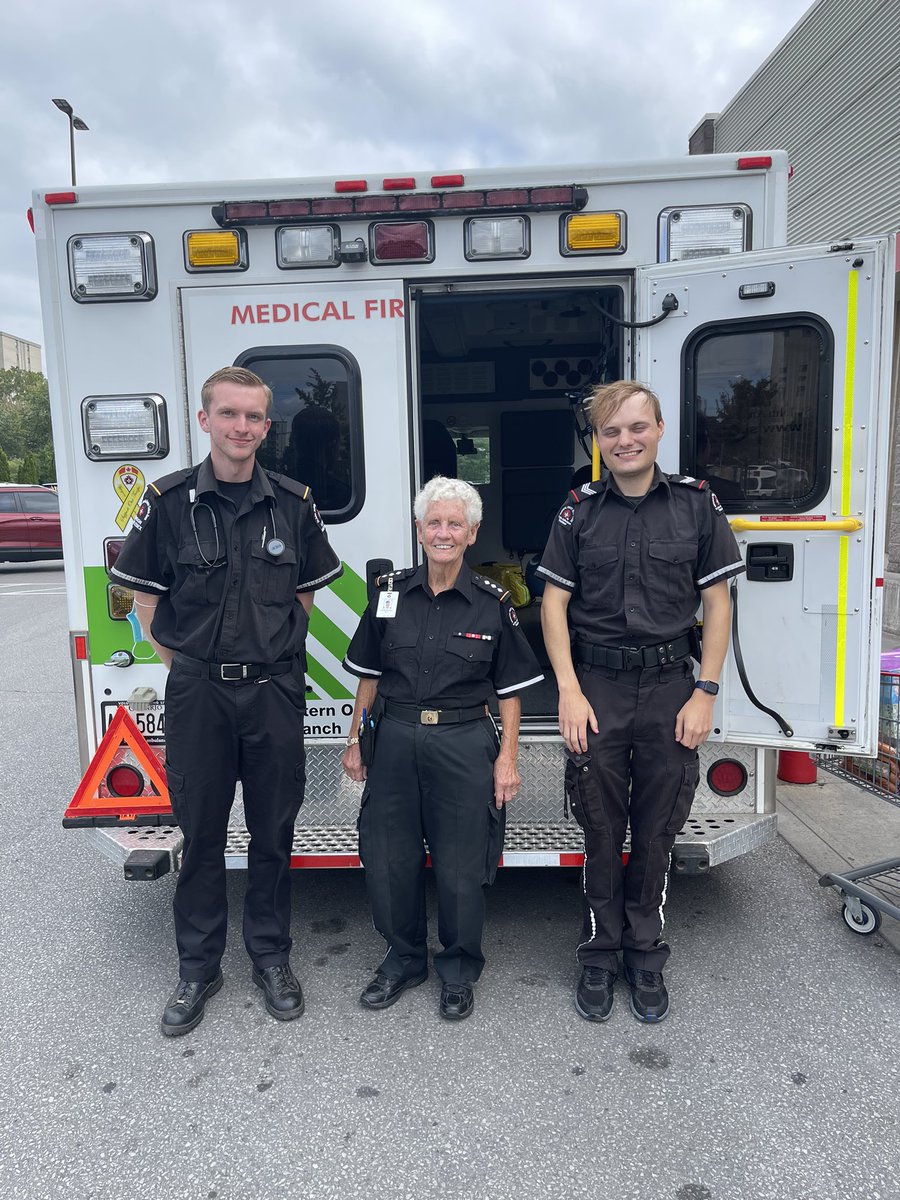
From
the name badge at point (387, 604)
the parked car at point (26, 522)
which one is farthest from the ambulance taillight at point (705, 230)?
the parked car at point (26, 522)

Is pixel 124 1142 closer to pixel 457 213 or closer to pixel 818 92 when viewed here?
pixel 457 213

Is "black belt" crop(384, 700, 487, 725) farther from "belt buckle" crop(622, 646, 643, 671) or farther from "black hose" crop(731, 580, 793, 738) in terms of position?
"black hose" crop(731, 580, 793, 738)

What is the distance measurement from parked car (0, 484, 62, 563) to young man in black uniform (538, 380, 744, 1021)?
53.9 feet

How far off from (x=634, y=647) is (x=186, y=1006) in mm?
1902

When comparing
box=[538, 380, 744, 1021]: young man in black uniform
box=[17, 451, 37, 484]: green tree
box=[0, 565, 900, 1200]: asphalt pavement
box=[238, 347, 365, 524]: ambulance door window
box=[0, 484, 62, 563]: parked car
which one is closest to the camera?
box=[0, 565, 900, 1200]: asphalt pavement

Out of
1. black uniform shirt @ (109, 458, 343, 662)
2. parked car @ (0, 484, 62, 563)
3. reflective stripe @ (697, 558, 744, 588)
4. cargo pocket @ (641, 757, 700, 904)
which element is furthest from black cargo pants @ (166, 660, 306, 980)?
parked car @ (0, 484, 62, 563)

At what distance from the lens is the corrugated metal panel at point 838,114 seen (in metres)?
9.38

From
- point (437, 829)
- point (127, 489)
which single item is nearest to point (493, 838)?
point (437, 829)

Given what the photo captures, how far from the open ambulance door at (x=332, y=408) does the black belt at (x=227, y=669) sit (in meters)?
0.53

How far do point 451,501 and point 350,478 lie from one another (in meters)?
0.73

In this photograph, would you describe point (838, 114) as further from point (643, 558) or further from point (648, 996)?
point (648, 996)

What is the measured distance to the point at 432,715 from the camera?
108 inches

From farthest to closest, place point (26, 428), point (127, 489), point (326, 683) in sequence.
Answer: point (26, 428) → point (326, 683) → point (127, 489)

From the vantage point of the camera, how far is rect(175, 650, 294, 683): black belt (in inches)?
107
